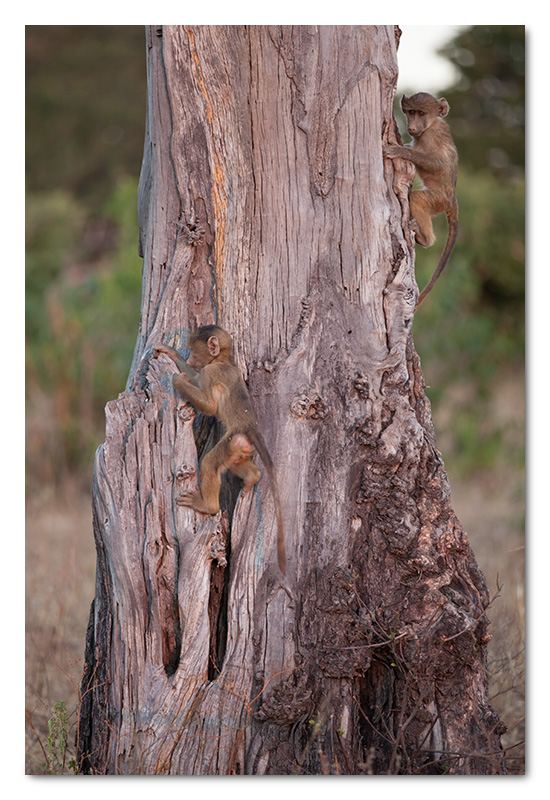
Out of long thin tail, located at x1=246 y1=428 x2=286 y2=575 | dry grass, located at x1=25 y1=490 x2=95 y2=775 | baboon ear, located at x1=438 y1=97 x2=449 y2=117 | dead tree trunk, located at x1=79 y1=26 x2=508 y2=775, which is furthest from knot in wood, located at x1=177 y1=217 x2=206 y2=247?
dry grass, located at x1=25 y1=490 x2=95 y2=775

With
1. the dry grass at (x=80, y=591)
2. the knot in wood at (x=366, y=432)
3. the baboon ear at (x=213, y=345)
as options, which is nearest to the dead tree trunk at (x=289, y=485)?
the knot in wood at (x=366, y=432)

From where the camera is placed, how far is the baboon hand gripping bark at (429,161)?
3.76 metres

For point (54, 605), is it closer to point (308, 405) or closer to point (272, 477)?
point (272, 477)

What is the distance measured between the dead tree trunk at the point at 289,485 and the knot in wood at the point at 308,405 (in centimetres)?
1

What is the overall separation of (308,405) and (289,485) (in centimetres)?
34

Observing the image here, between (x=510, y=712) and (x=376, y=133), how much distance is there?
3.07 m

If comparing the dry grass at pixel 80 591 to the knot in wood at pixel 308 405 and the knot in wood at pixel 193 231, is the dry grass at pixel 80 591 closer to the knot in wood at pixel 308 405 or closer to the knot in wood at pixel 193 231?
the knot in wood at pixel 308 405

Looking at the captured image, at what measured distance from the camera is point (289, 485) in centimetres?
343

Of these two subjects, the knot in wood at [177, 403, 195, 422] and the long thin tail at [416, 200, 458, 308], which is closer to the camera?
the knot in wood at [177, 403, 195, 422]

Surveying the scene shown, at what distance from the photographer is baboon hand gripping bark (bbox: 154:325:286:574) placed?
3373 mm

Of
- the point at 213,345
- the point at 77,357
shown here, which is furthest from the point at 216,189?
the point at 77,357

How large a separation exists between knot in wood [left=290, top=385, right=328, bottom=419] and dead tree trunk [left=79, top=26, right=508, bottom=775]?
0.01 m

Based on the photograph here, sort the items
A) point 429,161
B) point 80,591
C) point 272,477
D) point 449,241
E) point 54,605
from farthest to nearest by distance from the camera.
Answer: point 80,591 → point 54,605 → point 449,241 → point 429,161 → point 272,477

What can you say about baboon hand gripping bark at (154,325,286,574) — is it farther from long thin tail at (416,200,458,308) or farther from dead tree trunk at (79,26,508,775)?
long thin tail at (416,200,458,308)
